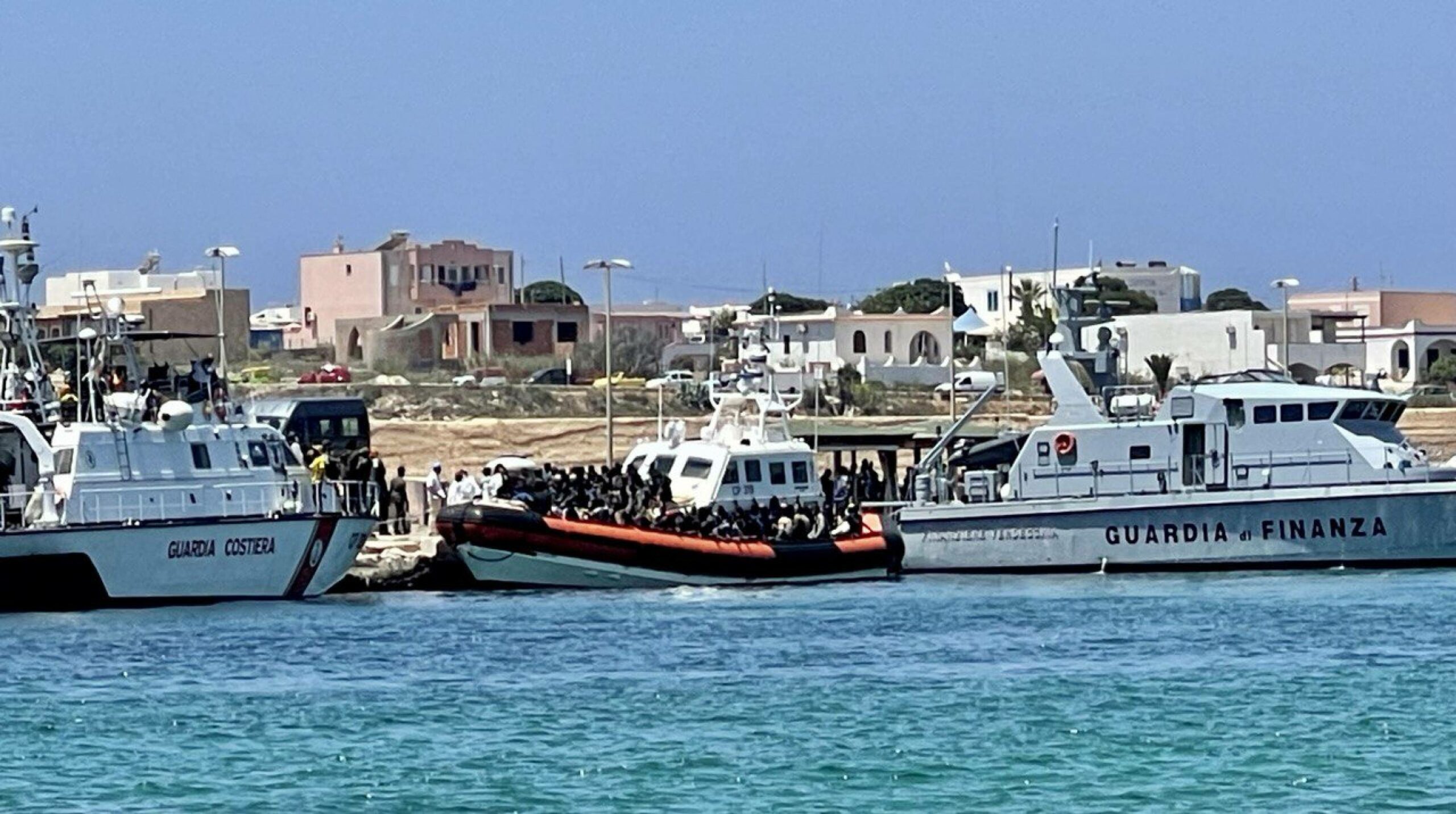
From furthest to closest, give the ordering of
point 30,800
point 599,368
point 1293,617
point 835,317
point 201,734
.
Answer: point 835,317, point 599,368, point 1293,617, point 201,734, point 30,800

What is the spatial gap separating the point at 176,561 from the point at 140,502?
2.78 ft

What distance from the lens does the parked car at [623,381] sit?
73062 mm

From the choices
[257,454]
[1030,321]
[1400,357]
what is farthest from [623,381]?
[257,454]

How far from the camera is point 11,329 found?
3756 centimetres

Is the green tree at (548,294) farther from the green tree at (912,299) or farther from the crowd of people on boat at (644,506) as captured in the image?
the crowd of people on boat at (644,506)

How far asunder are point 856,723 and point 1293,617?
413 inches

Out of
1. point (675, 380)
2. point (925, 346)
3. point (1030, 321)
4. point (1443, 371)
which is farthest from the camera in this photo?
point (925, 346)

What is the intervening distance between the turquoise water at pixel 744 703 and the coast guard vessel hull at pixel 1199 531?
9.09 ft

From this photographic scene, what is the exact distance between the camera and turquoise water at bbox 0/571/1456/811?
22781mm

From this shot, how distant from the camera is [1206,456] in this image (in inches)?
1615

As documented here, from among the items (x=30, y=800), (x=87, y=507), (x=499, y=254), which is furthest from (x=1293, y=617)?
(x=499, y=254)

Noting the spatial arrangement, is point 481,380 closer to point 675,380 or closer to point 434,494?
point 675,380

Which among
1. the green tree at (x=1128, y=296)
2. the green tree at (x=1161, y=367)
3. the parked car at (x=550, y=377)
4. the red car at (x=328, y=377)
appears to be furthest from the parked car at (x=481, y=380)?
the green tree at (x=1128, y=296)

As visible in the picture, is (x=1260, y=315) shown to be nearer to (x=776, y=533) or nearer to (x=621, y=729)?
(x=776, y=533)
